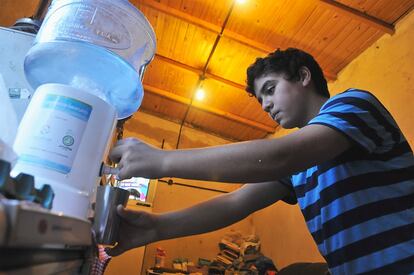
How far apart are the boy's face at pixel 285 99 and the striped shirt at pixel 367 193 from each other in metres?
0.27

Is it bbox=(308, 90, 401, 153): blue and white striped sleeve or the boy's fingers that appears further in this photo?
the boy's fingers

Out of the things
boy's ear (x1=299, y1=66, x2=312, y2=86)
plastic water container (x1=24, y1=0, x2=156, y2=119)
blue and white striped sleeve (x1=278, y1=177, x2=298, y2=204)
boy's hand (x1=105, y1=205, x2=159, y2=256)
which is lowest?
boy's hand (x1=105, y1=205, x2=159, y2=256)

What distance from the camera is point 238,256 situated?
4574 mm

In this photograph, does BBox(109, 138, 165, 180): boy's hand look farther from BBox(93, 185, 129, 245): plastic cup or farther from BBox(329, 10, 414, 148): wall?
BBox(329, 10, 414, 148): wall

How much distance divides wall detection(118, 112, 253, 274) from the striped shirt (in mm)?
4287

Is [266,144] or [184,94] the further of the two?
[184,94]

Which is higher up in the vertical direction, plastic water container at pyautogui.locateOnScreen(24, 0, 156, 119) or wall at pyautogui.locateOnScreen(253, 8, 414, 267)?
wall at pyautogui.locateOnScreen(253, 8, 414, 267)

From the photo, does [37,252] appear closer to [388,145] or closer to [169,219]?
[169,219]

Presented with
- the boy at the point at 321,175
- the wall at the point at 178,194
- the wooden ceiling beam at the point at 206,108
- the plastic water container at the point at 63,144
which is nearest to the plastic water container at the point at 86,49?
the plastic water container at the point at 63,144

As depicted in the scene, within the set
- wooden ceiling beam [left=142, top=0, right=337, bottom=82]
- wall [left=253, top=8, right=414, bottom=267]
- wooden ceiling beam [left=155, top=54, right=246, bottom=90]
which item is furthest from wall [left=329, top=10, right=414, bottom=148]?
wooden ceiling beam [left=155, top=54, right=246, bottom=90]

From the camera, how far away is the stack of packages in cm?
399

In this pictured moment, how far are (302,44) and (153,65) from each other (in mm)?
1919

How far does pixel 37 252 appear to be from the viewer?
0.29m

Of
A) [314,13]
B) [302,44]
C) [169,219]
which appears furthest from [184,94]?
[169,219]
